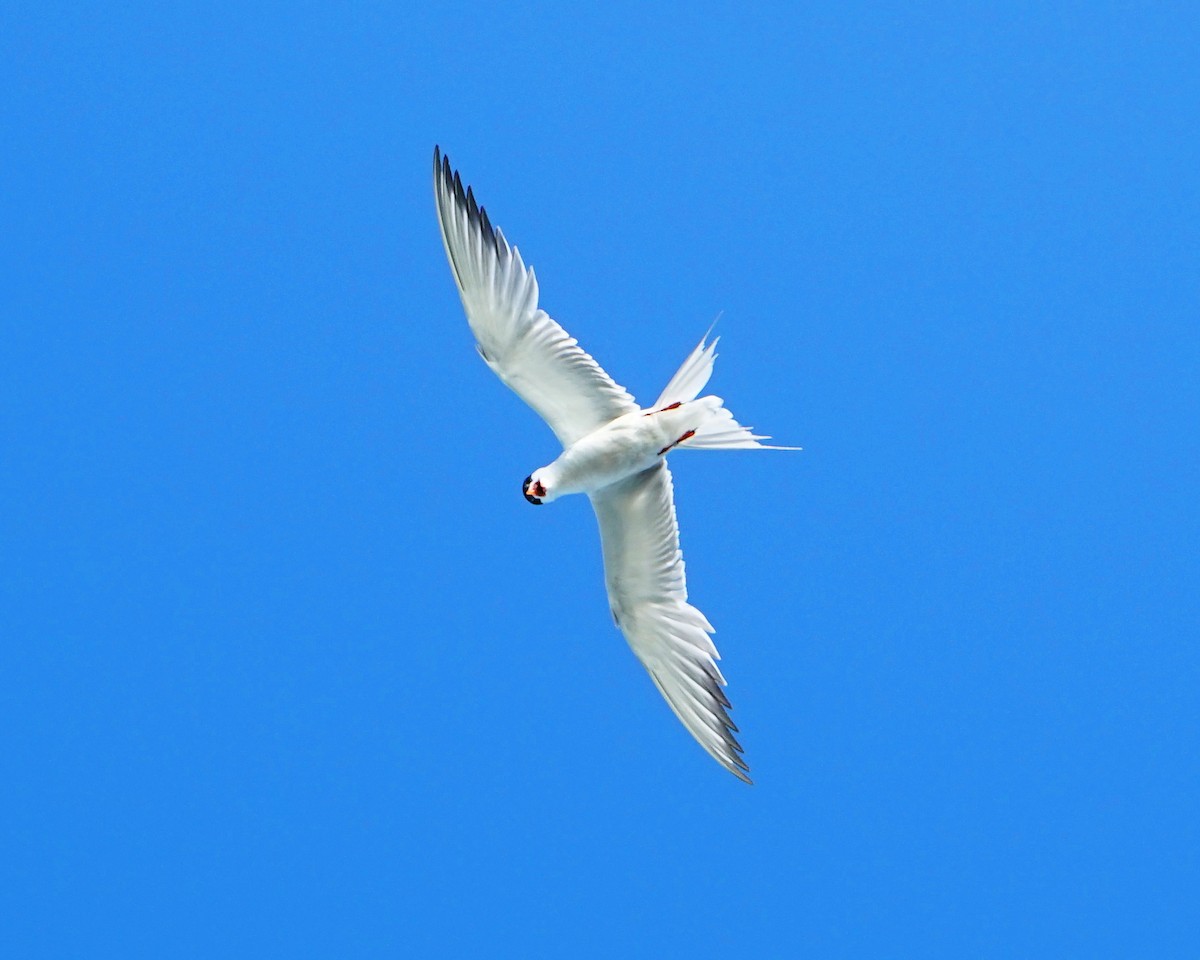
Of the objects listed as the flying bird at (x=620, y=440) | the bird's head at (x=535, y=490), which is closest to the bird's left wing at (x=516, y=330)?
the flying bird at (x=620, y=440)

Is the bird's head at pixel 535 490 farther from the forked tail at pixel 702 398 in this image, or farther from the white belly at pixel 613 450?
the forked tail at pixel 702 398

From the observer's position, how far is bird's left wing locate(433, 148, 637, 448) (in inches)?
185

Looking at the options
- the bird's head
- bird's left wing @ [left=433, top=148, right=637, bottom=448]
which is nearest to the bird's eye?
the bird's head

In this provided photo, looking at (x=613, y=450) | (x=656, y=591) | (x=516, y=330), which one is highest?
(x=516, y=330)

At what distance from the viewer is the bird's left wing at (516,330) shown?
15.4ft

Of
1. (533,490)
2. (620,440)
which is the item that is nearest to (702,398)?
(620,440)

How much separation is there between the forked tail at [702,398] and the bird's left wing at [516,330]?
0.50 feet

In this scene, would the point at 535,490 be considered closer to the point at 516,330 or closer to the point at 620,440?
the point at 620,440

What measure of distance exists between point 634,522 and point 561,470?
0.40 m

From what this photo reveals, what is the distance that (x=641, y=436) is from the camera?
16.1ft

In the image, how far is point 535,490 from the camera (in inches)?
191

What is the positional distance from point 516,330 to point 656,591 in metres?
1.05

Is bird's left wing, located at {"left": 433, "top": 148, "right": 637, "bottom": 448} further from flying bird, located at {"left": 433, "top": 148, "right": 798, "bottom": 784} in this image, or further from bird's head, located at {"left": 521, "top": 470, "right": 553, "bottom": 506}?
bird's head, located at {"left": 521, "top": 470, "right": 553, "bottom": 506}

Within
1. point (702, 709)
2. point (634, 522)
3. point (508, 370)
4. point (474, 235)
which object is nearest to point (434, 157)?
point (474, 235)
